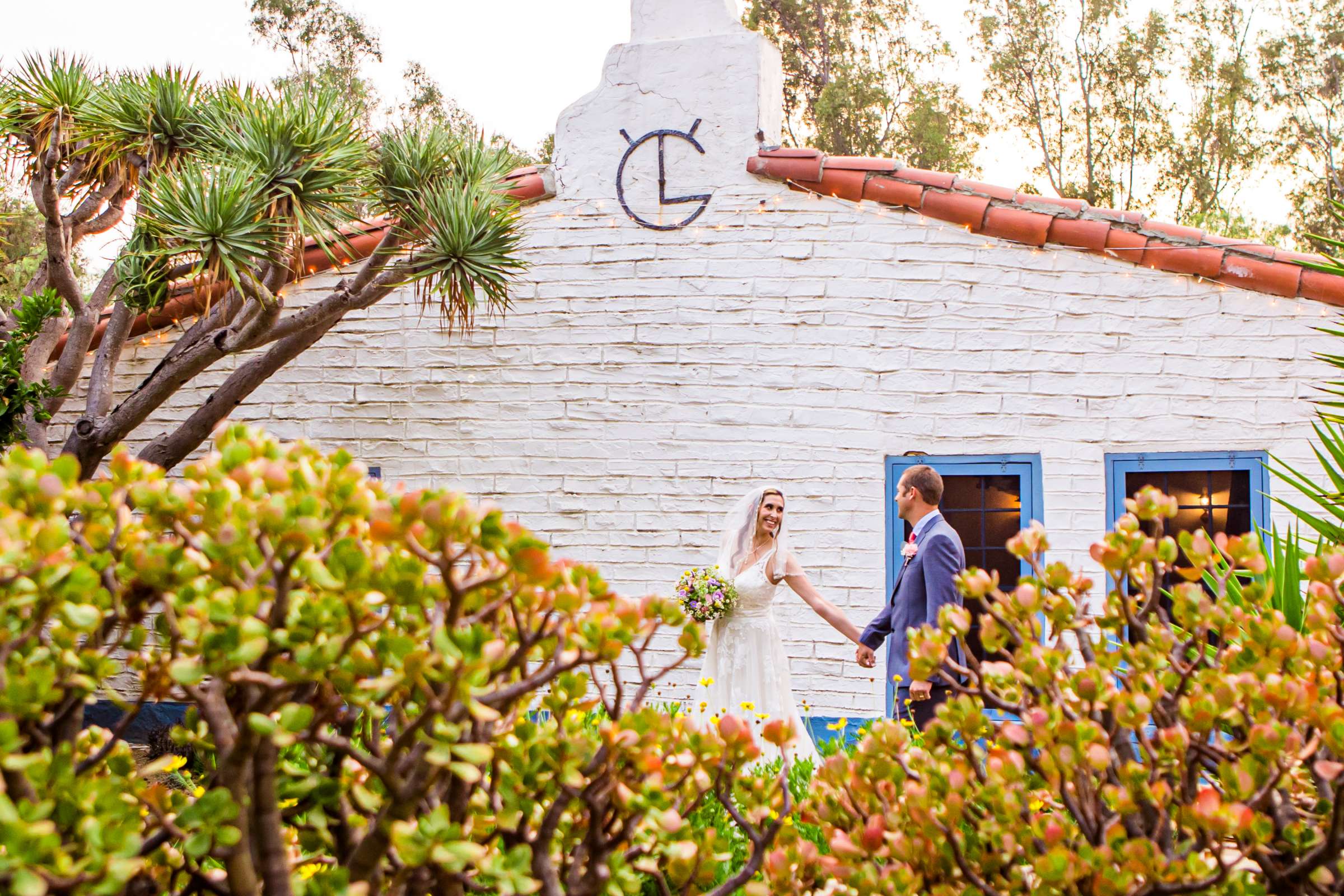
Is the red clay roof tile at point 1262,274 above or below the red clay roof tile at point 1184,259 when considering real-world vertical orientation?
below

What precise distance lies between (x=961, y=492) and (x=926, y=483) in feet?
4.44

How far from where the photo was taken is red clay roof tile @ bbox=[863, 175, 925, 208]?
22.4ft

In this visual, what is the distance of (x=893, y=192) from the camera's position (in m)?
6.87

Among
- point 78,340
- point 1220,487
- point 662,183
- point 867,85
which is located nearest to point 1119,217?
point 1220,487

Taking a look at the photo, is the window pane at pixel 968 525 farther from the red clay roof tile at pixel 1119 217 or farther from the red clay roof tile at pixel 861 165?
the red clay roof tile at pixel 861 165

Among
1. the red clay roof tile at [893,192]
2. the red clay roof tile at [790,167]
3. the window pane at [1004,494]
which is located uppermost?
the red clay roof tile at [790,167]

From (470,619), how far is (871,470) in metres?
5.42

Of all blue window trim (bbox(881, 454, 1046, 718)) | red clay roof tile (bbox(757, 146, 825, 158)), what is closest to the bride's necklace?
blue window trim (bbox(881, 454, 1046, 718))

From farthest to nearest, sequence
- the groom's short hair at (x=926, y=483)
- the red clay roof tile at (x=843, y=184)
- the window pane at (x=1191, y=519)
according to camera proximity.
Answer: the red clay roof tile at (x=843, y=184) → the window pane at (x=1191, y=519) → the groom's short hair at (x=926, y=483)

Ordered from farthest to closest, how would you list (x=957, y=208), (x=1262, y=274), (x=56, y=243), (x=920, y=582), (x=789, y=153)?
(x=789, y=153)
(x=957, y=208)
(x=1262, y=274)
(x=56, y=243)
(x=920, y=582)

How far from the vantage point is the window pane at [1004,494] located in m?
6.68

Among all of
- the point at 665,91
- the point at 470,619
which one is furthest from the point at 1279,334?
the point at 470,619

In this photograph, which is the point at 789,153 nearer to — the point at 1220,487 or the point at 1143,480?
the point at 1143,480

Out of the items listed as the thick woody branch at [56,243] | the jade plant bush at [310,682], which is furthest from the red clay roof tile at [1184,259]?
the thick woody branch at [56,243]
